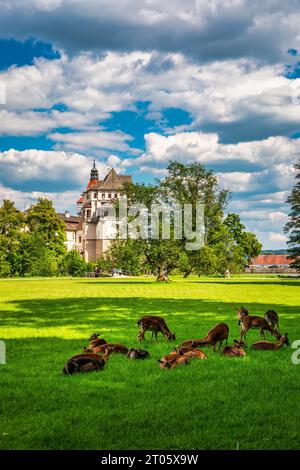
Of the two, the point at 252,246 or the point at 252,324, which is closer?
the point at 252,324

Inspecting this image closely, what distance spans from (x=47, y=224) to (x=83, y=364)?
90489mm

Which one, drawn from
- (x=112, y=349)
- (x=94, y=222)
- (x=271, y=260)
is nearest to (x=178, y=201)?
(x=112, y=349)

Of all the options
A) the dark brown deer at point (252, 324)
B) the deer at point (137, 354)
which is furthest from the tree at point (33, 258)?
the deer at point (137, 354)

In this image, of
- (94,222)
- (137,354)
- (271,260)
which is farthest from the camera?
(271,260)

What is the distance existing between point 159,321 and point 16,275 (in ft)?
269

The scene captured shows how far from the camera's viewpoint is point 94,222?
146 metres

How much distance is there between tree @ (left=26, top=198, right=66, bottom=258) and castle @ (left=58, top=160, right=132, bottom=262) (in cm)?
3369

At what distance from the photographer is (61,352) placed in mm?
11789

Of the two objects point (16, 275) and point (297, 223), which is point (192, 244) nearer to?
point (297, 223)

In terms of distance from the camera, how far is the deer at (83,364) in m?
9.55

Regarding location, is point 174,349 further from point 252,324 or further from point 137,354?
point 252,324

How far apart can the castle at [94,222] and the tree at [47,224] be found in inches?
1326

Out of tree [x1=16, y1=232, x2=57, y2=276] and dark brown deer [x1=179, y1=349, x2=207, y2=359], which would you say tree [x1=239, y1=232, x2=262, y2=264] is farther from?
dark brown deer [x1=179, y1=349, x2=207, y2=359]
